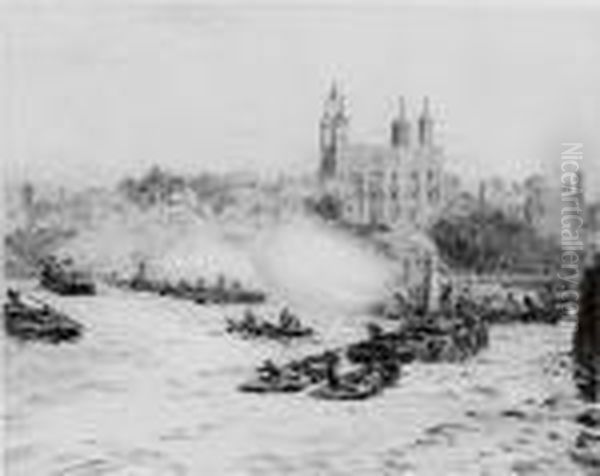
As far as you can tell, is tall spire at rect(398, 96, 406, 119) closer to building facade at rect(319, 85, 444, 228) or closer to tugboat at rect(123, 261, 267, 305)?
building facade at rect(319, 85, 444, 228)

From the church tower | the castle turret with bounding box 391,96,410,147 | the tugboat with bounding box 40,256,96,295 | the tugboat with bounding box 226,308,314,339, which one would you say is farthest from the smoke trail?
the tugboat with bounding box 40,256,96,295

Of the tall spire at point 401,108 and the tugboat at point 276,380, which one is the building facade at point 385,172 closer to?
the tall spire at point 401,108

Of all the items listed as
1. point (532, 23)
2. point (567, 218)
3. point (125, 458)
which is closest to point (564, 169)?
point (567, 218)

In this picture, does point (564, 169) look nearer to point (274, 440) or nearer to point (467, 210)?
point (467, 210)

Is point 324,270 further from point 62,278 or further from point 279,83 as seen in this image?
point 62,278

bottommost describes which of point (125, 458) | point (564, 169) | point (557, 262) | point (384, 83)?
point (125, 458)

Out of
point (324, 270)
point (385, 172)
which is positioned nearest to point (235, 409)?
point (324, 270)
